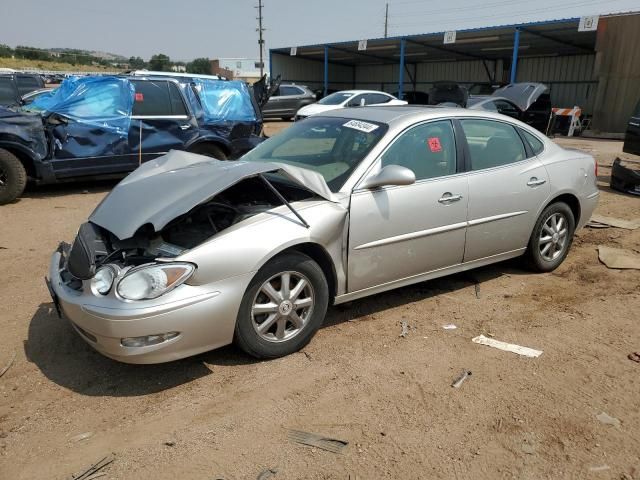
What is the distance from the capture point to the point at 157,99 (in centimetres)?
844

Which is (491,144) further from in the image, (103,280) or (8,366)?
(8,366)

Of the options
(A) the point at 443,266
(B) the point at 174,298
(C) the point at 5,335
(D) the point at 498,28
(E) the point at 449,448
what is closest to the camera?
(E) the point at 449,448

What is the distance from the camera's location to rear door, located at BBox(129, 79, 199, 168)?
27.0 ft

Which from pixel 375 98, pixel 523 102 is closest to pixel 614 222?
pixel 523 102

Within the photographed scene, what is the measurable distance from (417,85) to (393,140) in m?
34.7

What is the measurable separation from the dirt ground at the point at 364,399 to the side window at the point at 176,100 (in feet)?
15.4

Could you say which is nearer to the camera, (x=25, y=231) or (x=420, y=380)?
(x=420, y=380)

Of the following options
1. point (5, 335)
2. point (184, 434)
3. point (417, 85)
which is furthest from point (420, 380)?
point (417, 85)

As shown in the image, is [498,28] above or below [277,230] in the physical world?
above

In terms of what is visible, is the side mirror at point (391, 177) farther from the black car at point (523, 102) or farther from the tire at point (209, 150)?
the black car at point (523, 102)

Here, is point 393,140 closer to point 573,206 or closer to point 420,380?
point 420,380

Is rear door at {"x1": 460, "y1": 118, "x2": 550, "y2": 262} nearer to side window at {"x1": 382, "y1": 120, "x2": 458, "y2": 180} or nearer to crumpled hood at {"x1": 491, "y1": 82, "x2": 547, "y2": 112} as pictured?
side window at {"x1": 382, "y1": 120, "x2": 458, "y2": 180}

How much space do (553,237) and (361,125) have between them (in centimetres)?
224

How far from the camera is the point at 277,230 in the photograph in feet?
10.8
